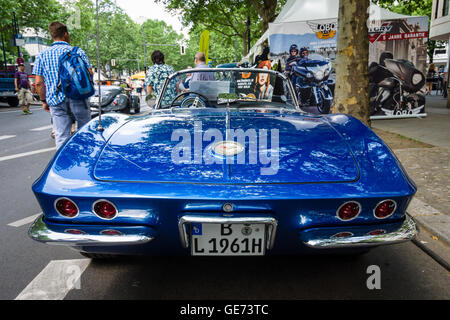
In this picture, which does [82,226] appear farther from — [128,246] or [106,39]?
[106,39]

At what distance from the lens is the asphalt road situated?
2.02 meters

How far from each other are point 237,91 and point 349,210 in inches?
71.7

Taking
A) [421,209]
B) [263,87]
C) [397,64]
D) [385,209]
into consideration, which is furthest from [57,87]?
[397,64]

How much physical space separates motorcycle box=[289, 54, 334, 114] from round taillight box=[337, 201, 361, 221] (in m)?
8.32

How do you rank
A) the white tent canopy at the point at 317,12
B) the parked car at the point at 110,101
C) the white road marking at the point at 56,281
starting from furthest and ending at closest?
the parked car at the point at 110,101, the white tent canopy at the point at 317,12, the white road marking at the point at 56,281

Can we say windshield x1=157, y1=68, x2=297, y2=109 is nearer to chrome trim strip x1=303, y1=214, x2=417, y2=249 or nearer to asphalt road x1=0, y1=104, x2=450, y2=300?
asphalt road x1=0, y1=104, x2=450, y2=300

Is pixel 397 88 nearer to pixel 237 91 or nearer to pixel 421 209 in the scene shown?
pixel 421 209

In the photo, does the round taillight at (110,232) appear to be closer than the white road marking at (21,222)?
Yes

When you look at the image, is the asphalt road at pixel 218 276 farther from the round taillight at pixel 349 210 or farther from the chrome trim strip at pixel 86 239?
the round taillight at pixel 349 210

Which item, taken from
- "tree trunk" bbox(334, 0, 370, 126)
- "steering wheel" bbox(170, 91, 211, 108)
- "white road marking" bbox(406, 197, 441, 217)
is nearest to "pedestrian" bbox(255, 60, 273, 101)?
"steering wheel" bbox(170, 91, 211, 108)

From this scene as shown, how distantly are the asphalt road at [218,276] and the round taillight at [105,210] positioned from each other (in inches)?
24.1

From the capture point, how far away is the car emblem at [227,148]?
1890 mm

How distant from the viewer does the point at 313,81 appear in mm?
9703

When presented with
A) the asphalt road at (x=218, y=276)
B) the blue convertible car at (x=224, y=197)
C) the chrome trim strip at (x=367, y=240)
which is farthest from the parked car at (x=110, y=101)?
the chrome trim strip at (x=367, y=240)
